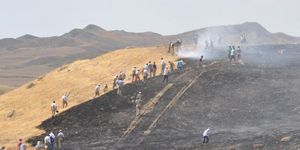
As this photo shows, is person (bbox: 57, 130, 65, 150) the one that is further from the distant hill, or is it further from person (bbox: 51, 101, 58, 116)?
the distant hill

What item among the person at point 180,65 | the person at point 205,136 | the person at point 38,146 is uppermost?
the person at point 180,65

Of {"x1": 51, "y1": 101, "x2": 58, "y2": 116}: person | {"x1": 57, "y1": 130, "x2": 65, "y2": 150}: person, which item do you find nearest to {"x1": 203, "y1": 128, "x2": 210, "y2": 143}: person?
{"x1": 57, "y1": 130, "x2": 65, "y2": 150}: person

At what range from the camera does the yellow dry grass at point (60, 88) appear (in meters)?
45.1

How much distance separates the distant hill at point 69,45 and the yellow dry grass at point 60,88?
65621 millimetres

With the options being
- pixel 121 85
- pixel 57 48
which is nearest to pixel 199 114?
pixel 121 85

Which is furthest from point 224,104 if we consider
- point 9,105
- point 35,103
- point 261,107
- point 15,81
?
point 15,81

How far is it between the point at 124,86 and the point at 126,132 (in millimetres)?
7263

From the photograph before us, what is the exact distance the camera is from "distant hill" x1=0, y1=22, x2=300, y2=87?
454ft

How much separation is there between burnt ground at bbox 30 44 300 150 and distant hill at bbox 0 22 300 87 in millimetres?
83542

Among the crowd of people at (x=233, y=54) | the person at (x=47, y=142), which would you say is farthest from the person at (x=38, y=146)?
the crowd of people at (x=233, y=54)

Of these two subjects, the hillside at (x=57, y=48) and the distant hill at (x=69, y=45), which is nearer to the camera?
the distant hill at (x=69, y=45)

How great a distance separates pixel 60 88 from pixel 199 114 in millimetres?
19463

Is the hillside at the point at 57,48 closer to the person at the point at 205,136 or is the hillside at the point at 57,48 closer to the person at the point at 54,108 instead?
the person at the point at 54,108

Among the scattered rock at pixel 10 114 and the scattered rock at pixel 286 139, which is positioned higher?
the scattered rock at pixel 286 139
